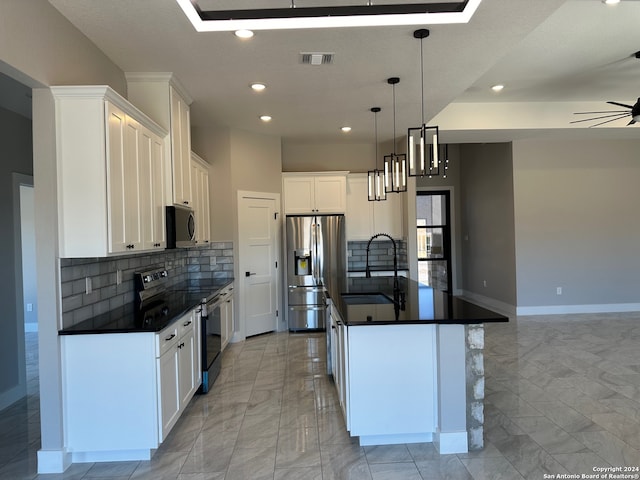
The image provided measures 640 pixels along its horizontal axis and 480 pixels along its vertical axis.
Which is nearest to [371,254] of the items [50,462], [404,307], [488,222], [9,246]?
[488,222]

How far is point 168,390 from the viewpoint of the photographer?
2.72m

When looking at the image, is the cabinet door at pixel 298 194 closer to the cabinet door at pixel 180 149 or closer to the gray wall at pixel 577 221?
the cabinet door at pixel 180 149

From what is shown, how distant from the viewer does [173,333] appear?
286cm

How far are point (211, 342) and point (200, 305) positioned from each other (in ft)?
1.39

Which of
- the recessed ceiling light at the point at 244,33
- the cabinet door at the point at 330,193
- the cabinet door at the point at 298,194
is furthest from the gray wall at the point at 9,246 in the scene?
the cabinet door at the point at 330,193

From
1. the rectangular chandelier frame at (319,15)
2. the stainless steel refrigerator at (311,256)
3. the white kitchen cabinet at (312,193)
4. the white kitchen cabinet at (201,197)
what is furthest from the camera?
the white kitchen cabinet at (312,193)

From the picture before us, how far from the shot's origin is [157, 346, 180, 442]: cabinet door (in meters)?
2.59

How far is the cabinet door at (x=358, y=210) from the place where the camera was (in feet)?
21.8

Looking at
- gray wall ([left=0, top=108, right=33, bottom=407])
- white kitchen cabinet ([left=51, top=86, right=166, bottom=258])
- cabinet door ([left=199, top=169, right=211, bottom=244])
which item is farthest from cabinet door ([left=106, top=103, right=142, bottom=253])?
cabinet door ([left=199, top=169, right=211, bottom=244])

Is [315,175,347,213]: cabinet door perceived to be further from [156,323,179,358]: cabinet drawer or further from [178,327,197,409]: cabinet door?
[156,323,179,358]: cabinet drawer

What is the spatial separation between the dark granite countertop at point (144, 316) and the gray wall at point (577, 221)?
528 cm

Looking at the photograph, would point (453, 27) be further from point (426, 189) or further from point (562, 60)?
point (426, 189)

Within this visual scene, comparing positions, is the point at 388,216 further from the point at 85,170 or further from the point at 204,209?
the point at 85,170

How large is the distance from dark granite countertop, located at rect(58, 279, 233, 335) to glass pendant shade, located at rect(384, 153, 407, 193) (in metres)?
1.92
